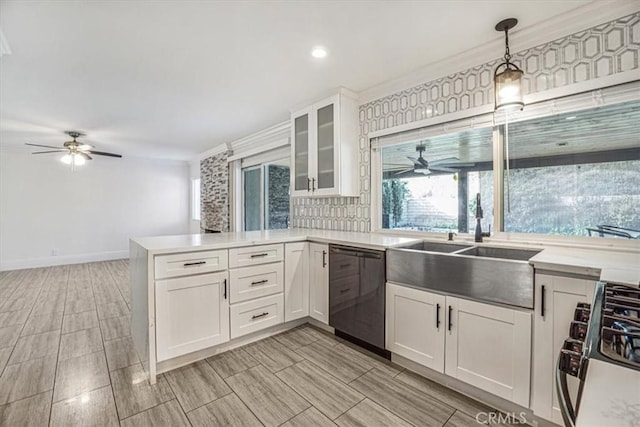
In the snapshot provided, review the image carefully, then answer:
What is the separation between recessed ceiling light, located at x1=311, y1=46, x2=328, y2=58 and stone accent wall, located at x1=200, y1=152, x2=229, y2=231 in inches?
140

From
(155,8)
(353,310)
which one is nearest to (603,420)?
(353,310)

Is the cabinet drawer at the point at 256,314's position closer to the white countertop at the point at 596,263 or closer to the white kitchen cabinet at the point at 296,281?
the white kitchen cabinet at the point at 296,281

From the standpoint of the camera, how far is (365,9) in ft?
5.83

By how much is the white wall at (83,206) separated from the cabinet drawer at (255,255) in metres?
5.75

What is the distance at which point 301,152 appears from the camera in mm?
3428

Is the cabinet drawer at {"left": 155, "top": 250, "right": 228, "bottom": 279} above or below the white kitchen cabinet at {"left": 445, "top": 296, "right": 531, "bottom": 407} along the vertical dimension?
above

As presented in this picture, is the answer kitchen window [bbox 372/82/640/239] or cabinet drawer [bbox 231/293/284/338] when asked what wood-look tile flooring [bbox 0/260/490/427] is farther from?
kitchen window [bbox 372/82/640/239]

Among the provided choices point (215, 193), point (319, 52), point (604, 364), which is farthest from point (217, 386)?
point (215, 193)

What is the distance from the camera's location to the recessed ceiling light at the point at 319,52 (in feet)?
7.21

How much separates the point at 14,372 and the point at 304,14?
3.16 metres

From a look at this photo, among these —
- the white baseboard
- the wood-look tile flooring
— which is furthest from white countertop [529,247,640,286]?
the white baseboard

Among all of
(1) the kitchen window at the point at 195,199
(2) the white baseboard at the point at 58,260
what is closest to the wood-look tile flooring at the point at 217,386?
(2) the white baseboard at the point at 58,260

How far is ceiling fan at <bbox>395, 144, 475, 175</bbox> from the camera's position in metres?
2.51

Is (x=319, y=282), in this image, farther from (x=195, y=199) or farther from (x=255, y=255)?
(x=195, y=199)
